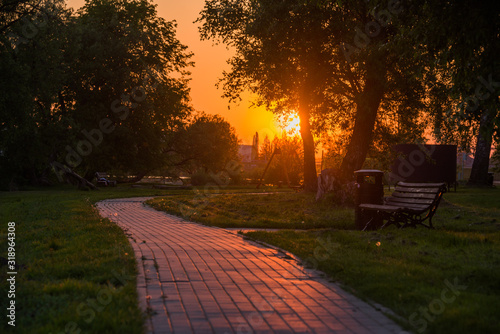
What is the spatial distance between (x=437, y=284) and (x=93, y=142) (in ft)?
118

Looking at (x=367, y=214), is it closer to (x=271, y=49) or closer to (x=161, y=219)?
(x=161, y=219)

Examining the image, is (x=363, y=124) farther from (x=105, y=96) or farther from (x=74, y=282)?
(x=105, y=96)

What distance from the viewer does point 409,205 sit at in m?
12.5

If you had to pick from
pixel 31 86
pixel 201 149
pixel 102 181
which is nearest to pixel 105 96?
pixel 102 181

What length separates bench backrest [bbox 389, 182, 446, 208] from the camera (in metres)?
11.9

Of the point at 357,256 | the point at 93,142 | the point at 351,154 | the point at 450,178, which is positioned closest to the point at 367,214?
the point at 357,256

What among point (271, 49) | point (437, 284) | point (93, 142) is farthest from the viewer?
point (93, 142)

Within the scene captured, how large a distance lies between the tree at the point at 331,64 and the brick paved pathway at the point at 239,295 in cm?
1093

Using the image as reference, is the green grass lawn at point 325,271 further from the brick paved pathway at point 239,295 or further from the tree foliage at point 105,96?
the tree foliage at point 105,96

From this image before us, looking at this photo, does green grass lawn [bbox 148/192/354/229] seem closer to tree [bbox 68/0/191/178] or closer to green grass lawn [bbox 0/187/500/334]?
green grass lawn [bbox 0/187/500/334]

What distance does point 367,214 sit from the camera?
13203 millimetres

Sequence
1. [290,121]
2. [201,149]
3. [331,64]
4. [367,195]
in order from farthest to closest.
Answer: [201,149] < [290,121] < [331,64] < [367,195]

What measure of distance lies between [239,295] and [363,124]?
15.8m

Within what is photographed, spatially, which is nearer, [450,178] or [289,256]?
[289,256]
